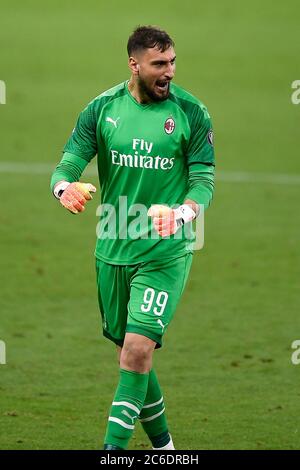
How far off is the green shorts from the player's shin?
50 cm

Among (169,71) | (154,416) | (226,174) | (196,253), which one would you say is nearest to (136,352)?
(154,416)

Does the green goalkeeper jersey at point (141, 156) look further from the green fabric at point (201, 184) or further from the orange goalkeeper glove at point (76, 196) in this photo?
the orange goalkeeper glove at point (76, 196)

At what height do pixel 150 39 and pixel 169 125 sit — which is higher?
pixel 150 39

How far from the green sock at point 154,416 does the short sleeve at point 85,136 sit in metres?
1.80

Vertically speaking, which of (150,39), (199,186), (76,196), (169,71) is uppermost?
(150,39)

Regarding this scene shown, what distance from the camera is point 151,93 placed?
9.12m

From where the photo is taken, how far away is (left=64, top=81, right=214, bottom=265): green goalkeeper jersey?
907 centimetres

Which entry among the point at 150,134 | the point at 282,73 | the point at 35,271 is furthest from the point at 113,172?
the point at 282,73

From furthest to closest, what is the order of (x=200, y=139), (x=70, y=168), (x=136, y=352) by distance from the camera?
(x=70, y=168)
(x=200, y=139)
(x=136, y=352)

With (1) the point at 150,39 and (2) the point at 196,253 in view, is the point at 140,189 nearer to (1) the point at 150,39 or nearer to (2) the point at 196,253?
(1) the point at 150,39

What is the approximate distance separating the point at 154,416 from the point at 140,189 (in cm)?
182

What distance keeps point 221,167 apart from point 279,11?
13.0 meters

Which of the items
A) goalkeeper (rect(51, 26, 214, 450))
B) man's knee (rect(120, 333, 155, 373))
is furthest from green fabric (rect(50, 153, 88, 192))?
man's knee (rect(120, 333, 155, 373))

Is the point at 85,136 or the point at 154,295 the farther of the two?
the point at 85,136
